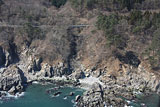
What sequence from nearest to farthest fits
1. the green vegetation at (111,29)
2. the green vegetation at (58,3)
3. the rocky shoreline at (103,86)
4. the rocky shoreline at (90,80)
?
the rocky shoreline at (103,86)
the rocky shoreline at (90,80)
the green vegetation at (111,29)
the green vegetation at (58,3)

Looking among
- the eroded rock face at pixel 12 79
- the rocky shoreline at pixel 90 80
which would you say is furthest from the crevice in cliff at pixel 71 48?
the eroded rock face at pixel 12 79

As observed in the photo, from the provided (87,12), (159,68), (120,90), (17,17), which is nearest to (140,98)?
(120,90)

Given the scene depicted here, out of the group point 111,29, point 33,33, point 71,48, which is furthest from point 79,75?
point 33,33

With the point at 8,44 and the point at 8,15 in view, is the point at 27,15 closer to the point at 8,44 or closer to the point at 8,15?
the point at 8,15

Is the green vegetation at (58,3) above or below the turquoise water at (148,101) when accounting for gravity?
above

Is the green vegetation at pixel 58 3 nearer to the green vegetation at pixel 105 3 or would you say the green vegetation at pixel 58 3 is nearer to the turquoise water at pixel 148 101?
the green vegetation at pixel 105 3

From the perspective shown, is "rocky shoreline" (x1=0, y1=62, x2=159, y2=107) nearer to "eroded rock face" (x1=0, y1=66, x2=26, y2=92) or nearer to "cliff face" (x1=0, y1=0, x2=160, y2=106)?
"eroded rock face" (x1=0, y1=66, x2=26, y2=92)
